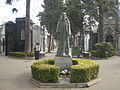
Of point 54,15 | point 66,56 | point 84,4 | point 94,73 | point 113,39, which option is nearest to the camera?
point 94,73

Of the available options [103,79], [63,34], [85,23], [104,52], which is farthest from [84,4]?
[103,79]

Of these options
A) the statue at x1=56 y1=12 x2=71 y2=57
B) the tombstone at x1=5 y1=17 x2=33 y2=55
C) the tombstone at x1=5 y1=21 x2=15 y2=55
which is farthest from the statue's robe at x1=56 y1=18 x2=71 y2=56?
the tombstone at x1=5 y1=21 x2=15 y2=55

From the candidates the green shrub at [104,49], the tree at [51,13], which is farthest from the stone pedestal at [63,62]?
the tree at [51,13]

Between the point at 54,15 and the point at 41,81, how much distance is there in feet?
86.4

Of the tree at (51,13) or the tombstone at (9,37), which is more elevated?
the tree at (51,13)

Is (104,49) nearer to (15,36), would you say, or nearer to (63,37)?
(15,36)

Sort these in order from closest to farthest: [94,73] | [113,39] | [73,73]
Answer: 1. [73,73]
2. [94,73]
3. [113,39]

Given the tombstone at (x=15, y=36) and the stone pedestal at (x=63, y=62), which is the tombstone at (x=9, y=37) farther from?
the stone pedestal at (x=63, y=62)

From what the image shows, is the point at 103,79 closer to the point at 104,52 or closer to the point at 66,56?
the point at 66,56

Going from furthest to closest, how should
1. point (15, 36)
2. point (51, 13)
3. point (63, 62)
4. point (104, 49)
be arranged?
point (51, 13)
point (15, 36)
point (104, 49)
point (63, 62)

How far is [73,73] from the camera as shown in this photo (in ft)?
35.1

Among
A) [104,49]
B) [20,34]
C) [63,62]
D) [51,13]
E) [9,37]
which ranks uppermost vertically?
[51,13]

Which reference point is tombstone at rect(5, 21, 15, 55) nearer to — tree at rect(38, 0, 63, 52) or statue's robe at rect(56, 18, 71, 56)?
tree at rect(38, 0, 63, 52)

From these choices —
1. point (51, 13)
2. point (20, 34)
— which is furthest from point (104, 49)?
point (51, 13)
